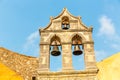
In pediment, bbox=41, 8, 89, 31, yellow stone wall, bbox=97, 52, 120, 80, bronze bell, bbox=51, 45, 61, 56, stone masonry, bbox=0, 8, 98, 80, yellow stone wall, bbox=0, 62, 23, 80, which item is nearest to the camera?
stone masonry, bbox=0, 8, 98, 80

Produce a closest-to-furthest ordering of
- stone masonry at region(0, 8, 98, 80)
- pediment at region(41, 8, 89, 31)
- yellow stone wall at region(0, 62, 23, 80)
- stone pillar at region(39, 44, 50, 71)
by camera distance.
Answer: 1. stone masonry at region(0, 8, 98, 80)
2. stone pillar at region(39, 44, 50, 71)
3. pediment at region(41, 8, 89, 31)
4. yellow stone wall at region(0, 62, 23, 80)

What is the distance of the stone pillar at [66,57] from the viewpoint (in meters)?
10.9

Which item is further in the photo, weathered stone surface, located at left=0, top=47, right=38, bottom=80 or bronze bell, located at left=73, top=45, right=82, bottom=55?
weathered stone surface, located at left=0, top=47, right=38, bottom=80

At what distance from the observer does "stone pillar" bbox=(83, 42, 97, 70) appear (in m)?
11.0

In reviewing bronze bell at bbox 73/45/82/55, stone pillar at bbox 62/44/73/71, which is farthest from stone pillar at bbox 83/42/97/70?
stone pillar at bbox 62/44/73/71

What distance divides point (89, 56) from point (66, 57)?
1004 millimetres

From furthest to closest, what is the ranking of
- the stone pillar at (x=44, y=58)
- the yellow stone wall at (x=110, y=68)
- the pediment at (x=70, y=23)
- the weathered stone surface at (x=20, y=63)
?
1. the weathered stone surface at (x=20, y=63)
2. the yellow stone wall at (x=110, y=68)
3. the pediment at (x=70, y=23)
4. the stone pillar at (x=44, y=58)

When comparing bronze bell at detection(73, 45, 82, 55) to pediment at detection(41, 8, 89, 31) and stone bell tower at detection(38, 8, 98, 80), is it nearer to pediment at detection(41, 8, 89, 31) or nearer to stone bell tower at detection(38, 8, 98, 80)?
stone bell tower at detection(38, 8, 98, 80)

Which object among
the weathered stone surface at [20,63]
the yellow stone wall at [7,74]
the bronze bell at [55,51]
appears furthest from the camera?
the weathered stone surface at [20,63]

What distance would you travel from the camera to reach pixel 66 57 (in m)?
11.2

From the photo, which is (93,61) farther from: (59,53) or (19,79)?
(19,79)

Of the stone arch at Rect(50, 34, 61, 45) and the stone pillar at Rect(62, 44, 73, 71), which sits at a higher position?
the stone arch at Rect(50, 34, 61, 45)

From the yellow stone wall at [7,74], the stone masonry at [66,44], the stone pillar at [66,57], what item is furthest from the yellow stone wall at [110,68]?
the yellow stone wall at [7,74]

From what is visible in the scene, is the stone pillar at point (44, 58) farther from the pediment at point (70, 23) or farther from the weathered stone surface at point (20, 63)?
the weathered stone surface at point (20, 63)
